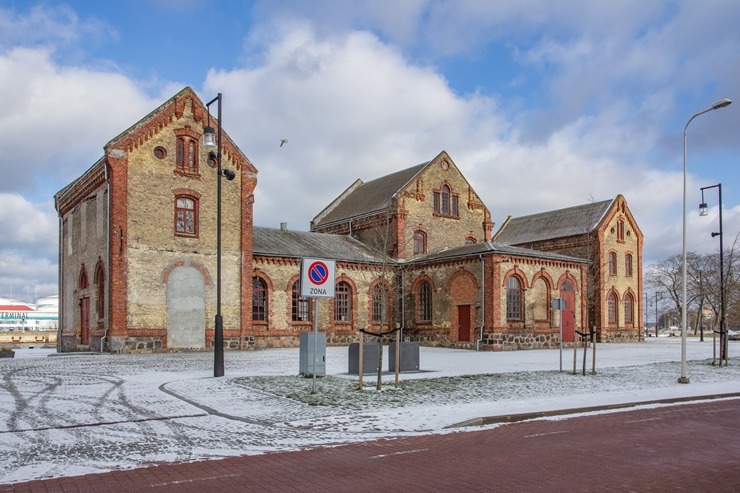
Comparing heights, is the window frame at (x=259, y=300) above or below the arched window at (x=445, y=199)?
below

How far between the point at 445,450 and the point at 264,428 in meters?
3.41

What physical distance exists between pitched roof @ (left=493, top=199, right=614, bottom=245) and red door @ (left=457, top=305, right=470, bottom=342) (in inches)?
672

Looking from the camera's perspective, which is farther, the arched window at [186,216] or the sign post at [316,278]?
the arched window at [186,216]

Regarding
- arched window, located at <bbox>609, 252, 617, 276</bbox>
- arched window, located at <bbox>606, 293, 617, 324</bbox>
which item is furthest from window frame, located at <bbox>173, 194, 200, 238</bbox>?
arched window, located at <bbox>609, 252, 617, 276</bbox>

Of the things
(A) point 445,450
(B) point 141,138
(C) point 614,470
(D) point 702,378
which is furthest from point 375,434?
(B) point 141,138

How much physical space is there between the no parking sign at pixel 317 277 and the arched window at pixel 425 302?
83.8 ft

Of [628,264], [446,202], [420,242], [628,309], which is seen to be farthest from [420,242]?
[628,309]

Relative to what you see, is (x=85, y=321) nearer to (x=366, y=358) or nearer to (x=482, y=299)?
(x=482, y=299)

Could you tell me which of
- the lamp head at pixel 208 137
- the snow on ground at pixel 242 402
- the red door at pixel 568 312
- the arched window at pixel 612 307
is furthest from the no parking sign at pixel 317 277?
the arched window at pixel 612 307

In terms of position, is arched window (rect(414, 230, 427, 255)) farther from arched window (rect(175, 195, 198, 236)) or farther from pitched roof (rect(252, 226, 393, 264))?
arched window (rect(175, 195, 198, 236))

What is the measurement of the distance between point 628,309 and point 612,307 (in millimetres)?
2476

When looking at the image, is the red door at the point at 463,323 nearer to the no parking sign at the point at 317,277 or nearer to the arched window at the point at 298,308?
the arched window at the point at 298,308

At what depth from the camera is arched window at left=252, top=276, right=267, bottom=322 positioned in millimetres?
36438

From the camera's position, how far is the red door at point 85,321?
3394 cm
